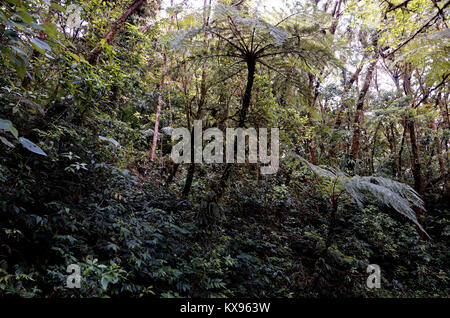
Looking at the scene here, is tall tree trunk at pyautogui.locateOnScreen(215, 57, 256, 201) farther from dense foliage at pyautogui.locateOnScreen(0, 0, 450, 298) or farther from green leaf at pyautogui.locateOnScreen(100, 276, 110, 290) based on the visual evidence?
green leaf at pyautogui.locateOnScreen(100, 276, 110, 290)

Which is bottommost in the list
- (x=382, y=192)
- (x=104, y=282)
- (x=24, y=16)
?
(x=104, y=282)

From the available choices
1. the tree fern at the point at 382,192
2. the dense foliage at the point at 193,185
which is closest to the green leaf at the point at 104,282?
the dense foliage at the point at 193,185

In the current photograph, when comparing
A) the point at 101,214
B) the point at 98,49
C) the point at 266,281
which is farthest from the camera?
the point at 98,49

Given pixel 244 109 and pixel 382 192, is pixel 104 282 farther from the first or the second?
pixel 382 192

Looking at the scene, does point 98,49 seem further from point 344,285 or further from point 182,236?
point 344,285

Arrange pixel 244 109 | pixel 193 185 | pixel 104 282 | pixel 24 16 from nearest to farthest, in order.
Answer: pixel 24 16 < pixel 104 282 < pixel 244 109 < pixel 193 185

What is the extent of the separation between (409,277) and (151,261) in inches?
176

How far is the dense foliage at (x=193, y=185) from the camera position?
6.57ft

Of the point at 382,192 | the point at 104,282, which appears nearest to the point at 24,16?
the point at 104,282

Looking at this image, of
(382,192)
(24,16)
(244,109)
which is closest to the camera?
(24,16)

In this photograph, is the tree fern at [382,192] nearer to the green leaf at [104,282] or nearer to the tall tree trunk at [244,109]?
the tall tree trunk at [244,109]

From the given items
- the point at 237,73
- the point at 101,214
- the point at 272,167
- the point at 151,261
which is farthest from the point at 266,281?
the point at 237,73

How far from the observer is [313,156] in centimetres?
627

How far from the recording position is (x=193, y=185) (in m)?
4.81
